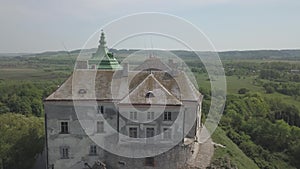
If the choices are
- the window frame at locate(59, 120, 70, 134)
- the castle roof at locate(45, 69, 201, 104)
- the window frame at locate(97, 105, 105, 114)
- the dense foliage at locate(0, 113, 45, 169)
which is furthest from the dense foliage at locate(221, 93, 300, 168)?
the dense foliage at locate(0, 113, 45, 169)

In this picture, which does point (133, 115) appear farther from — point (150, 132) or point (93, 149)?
point (93, 149)

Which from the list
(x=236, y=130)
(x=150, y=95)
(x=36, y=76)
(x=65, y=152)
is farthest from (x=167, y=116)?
(x=36, y=76)

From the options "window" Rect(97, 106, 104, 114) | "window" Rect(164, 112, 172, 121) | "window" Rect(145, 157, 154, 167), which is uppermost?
"window" Rect(97, 106, 104, 114)

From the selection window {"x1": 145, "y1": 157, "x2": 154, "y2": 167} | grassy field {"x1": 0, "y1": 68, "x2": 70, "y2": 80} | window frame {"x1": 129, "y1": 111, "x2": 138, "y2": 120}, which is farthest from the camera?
grassy field {"x1": 0, "y1": 68, "x2": 70, "y2": 80}

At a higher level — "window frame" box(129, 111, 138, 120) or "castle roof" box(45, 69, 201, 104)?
"castle roof" box(45, 69, 201, 104)

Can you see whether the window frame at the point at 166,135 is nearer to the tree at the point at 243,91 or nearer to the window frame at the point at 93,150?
the window frame at the point at 93,150

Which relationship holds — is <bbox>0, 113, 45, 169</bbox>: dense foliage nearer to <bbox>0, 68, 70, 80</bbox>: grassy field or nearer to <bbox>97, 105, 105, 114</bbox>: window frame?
<bbox>97, 105, 105, 114</bbox>: window frame
